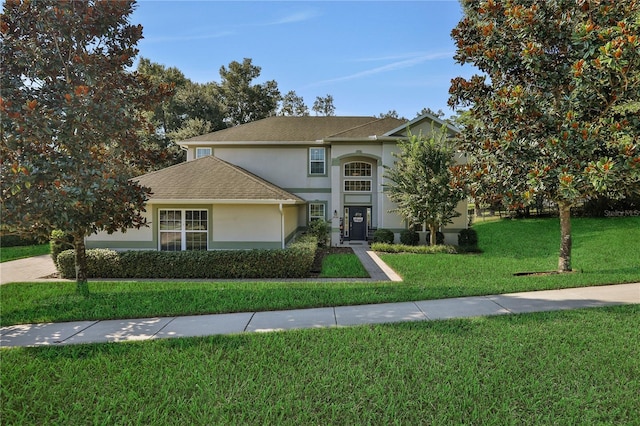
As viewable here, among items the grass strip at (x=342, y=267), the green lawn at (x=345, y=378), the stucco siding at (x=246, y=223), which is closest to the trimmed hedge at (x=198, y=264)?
the grass strip at (x=342, y=267)

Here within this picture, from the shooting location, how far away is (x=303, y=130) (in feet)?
66.9

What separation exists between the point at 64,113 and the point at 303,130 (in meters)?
14.3

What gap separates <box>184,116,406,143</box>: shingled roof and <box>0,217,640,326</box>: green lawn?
8.26m

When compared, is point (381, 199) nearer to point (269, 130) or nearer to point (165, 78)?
point (269, 130)

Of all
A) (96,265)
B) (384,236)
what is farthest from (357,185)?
(96,265)

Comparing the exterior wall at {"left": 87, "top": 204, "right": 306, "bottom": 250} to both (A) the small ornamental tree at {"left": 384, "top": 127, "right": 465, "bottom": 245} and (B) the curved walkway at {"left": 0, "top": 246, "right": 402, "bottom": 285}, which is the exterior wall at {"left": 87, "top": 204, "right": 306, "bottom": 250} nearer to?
(B) the curved walkway at {"left": 0, "top": 246, "right": 402, "bottom": 285}

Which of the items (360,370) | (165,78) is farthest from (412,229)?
(165,78)

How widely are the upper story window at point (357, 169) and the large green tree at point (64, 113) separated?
1235 cm

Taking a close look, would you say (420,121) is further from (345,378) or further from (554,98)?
(345,378)

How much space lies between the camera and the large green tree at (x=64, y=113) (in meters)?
6.87

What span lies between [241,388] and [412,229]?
15088 millimetres

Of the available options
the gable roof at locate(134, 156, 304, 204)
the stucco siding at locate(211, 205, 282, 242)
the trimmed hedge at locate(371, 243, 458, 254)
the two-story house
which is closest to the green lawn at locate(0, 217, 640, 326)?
the trimmed hedge at locate(371, 243, 458, 254)

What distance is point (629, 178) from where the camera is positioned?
26.9ft

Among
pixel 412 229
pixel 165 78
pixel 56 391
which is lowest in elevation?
pixel 56 391
